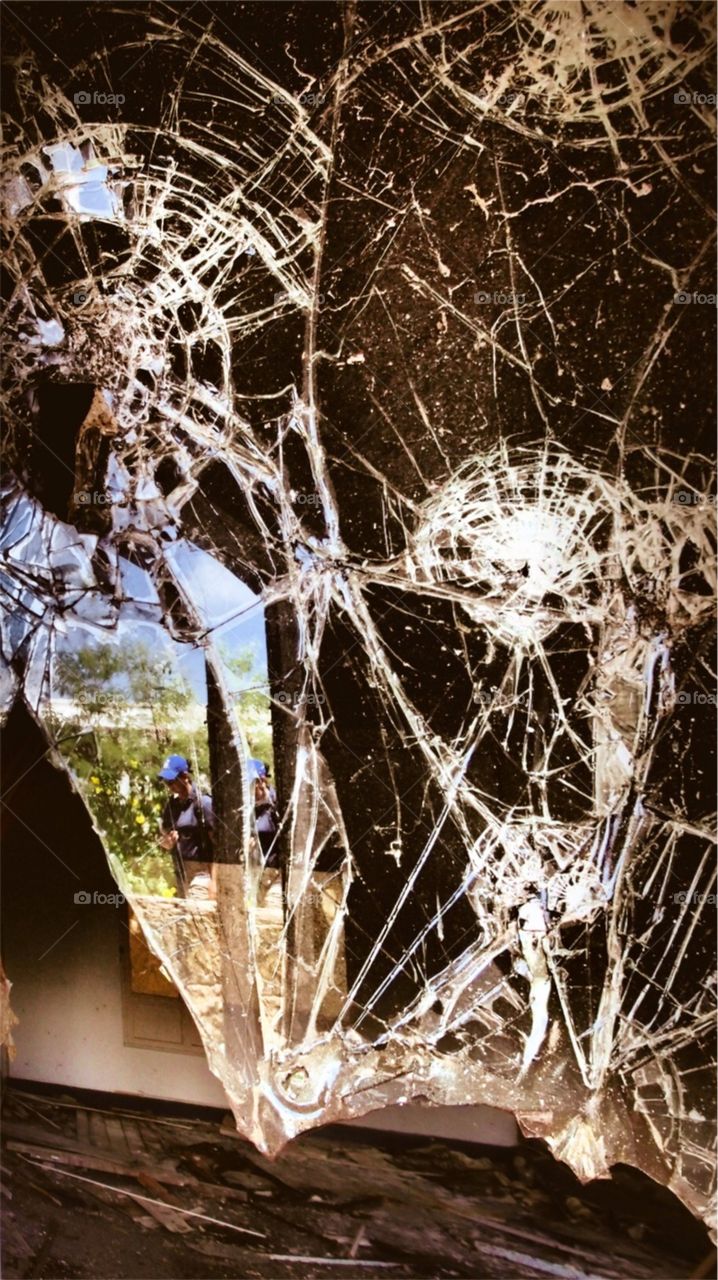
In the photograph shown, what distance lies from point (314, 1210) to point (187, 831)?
2.49 ft

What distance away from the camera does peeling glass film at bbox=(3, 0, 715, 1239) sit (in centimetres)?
153

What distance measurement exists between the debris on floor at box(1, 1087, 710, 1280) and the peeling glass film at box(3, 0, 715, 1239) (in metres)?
0.07

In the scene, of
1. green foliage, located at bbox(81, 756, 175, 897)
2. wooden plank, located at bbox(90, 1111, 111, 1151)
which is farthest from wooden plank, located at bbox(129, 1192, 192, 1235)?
green foliage, located at bbox(81, 756, 175, 897)

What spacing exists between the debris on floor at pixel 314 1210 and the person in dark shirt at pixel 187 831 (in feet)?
1.55

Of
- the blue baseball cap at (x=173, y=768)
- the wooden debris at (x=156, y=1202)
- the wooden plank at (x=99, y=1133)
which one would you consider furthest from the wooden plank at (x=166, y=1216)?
the blue baseball cap at (x=173, y=768)

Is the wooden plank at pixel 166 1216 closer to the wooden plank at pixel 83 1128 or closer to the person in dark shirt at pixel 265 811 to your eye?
the wooden plank at pixel 83 1128

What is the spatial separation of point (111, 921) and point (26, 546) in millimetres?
781

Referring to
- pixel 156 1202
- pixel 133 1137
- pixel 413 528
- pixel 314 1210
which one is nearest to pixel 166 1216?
pixel 156 1202

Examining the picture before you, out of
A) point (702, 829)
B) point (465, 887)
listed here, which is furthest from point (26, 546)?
point (702, 829)

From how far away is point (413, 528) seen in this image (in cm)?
159

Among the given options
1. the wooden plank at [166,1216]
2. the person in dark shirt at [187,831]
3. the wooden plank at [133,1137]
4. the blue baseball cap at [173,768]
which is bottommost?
the wooden plank at [166,1216]

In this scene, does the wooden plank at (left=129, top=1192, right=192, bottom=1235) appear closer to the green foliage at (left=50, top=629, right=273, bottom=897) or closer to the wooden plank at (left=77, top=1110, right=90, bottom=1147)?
the wooden plank at (left=77, top=1110, right=90, bottom=1147)

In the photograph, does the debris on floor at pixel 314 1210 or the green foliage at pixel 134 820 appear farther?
the green foliage at pixel 134 820

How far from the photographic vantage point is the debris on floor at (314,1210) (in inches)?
61.1
